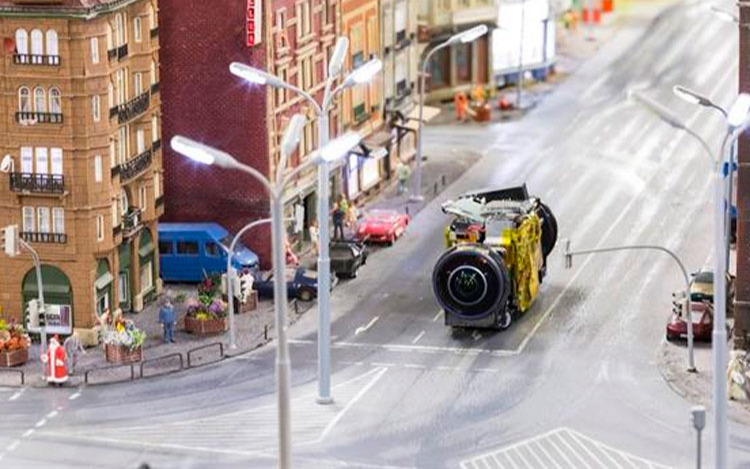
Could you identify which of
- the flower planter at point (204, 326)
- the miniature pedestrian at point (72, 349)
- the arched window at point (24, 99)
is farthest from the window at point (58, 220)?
the flower planter at point (204, 326)

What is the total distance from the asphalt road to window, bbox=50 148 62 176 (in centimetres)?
1211

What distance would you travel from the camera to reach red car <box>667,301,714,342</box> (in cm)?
10919

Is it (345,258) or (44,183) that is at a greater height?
(44,183)

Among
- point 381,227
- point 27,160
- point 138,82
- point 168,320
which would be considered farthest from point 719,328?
point 381,227

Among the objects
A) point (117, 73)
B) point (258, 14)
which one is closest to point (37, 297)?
point (117, 73)

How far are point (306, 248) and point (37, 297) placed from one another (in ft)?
70.0

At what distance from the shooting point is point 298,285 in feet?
386

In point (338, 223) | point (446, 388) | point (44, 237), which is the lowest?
point (446, 388)

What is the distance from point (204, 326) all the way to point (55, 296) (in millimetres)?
7408

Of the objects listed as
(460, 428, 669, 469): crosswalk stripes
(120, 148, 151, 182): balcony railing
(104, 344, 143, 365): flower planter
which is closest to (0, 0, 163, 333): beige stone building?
(120, 148, 151, 182): balcony railing

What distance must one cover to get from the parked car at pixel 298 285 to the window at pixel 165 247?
6224mm

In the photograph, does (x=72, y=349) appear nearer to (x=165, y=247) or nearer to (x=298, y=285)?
(x=298, y=285)

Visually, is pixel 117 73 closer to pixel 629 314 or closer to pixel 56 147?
pixel 56 147

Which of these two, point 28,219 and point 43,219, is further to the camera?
point 28,219
